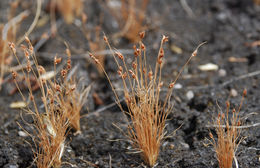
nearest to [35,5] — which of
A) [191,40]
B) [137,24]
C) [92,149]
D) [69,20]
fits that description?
[69,20]

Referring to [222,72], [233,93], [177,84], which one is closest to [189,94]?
[177,84]

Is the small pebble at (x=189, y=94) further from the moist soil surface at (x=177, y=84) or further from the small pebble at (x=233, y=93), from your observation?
the small pebble at (x=233, y=93)

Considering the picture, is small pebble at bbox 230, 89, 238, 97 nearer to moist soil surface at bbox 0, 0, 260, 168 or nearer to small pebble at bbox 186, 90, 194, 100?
moist soil surface at bbox 0, 0, 260, 168

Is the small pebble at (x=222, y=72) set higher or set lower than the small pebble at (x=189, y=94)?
higher

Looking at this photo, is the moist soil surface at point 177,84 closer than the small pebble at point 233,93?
Yes

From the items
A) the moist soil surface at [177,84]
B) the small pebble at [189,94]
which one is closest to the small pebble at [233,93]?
the moist soil surface at [177,84]

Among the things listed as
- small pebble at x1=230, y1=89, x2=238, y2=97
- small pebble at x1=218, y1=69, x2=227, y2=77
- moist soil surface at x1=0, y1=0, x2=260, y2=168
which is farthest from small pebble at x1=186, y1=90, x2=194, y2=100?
small pebble at x1=218, y1=69, x2=227, y2=77

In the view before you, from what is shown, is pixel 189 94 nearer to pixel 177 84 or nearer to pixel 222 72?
pixel 177 84

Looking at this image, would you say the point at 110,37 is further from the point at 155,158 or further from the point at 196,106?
the point at 155,158
